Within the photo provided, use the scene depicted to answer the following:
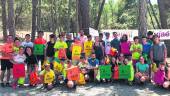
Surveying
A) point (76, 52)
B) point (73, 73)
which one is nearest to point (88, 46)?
point (76, 52)

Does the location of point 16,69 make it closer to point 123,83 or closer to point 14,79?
point 14,79

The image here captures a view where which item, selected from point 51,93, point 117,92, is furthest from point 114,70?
point 51,93

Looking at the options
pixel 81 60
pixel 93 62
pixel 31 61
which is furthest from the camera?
pixel 81 60

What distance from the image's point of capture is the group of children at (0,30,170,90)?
1480 centimetres

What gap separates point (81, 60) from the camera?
1609 centimetres

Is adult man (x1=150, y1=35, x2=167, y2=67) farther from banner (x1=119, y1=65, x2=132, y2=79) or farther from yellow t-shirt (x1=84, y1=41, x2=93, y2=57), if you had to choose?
yellow t-shirt (x1=84, y1=41, x2=93, y2=57)

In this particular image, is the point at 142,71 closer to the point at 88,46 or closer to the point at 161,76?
the point at 161,76

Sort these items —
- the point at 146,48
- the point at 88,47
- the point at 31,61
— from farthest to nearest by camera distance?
the point at 88,47 → the point at 146,48 → the point at 31,61

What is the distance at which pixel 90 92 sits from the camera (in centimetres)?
1398

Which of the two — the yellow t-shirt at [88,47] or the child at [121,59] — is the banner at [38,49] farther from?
the child at [121,59]

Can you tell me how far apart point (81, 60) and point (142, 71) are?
2517 mm

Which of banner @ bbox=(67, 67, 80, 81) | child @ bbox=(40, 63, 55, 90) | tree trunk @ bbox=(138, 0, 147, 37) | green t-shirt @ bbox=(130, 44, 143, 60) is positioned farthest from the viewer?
tree trunk @ bbox=(138, 0, 147, 37)

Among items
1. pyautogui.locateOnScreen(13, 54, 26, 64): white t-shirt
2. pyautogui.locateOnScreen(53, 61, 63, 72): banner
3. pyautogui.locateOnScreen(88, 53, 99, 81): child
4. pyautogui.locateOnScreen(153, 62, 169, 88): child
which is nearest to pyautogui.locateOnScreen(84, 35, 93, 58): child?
pyautogui.locateOnScreen(88, 53, 99, 81): child

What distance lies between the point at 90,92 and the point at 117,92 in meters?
0.94
